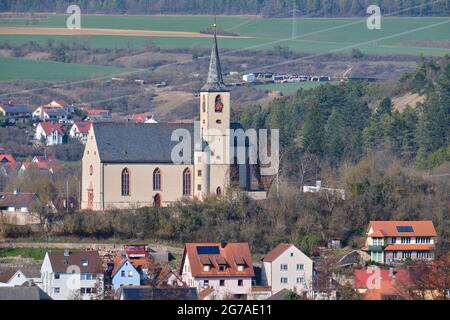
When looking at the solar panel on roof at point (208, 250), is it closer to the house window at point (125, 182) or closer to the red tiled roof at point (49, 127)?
the house window at point (125, 182)

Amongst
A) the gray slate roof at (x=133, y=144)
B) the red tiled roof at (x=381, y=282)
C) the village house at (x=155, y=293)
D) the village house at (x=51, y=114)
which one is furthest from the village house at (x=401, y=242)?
the village house at (x=51, y=114)

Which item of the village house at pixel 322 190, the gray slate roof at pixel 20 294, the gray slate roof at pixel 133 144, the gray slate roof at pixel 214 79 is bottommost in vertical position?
the village house at pixel 322 190

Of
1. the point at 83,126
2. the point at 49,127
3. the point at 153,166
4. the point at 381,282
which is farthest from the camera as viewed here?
the point at 83,126

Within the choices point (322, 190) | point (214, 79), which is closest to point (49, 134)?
point (214, 79)

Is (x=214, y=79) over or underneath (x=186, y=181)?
over

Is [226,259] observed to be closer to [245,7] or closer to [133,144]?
[133,144]

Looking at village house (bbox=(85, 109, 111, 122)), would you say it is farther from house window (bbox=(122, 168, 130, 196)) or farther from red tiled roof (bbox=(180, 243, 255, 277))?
red tiled roof (bbox=(180, 243, 255, 277))
